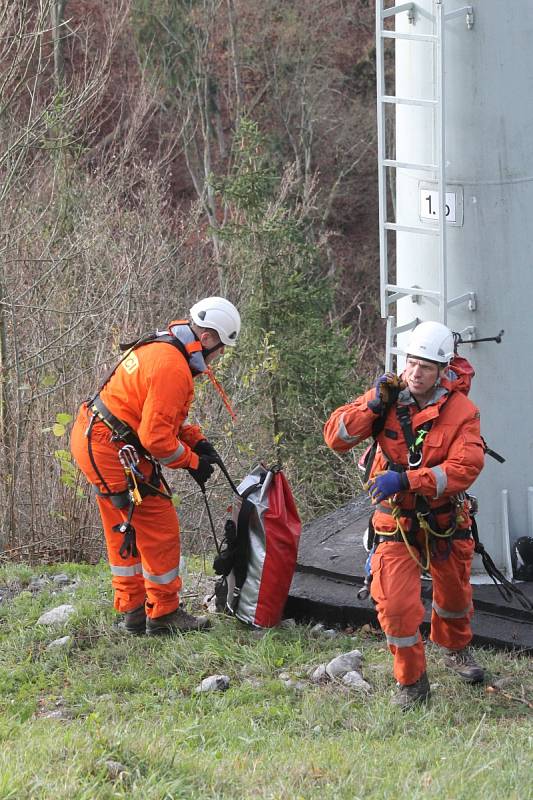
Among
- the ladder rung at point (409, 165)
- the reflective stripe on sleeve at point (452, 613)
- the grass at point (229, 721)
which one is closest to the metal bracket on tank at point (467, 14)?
the ladder rung at point (409, 165)

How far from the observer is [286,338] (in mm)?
18531

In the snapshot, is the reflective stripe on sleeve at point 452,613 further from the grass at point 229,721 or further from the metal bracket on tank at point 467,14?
the metal bracket on tank at point 467,14

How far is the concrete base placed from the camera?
5988mm

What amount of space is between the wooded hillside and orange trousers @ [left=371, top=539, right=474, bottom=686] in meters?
3.89

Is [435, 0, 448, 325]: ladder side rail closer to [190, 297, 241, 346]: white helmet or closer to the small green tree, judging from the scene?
[190, 297, 241, 346]: white helmet

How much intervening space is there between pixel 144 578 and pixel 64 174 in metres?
13.4

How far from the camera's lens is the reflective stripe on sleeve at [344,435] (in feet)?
16.8

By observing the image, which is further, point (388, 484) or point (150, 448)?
point (150, 448)

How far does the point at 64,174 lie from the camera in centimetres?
1828

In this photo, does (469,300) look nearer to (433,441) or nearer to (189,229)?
(433,441)

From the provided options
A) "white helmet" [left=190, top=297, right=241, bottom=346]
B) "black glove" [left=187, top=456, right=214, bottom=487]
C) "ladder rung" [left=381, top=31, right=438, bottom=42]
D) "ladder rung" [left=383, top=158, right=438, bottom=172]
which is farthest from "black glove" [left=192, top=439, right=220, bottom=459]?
"ladder rung" [left=381, top=31, right=438, bottom=42]

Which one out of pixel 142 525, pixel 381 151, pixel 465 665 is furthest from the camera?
pixel 381 151

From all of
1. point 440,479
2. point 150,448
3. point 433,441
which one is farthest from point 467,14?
point 150,448

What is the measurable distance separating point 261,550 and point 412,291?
71.9 inches
